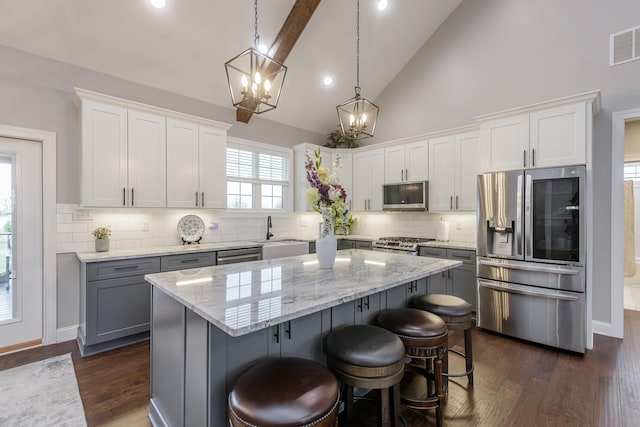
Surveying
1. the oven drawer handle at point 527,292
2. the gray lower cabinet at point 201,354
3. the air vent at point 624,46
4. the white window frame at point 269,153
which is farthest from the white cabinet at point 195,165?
the air vent at point 624,46

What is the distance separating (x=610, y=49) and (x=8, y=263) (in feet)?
22.6

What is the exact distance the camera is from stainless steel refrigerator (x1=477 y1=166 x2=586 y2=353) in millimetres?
2941

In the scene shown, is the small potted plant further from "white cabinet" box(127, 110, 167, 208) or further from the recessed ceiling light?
the recessed ceiling light

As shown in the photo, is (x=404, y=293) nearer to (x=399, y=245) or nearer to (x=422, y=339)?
(x=422, y=339)

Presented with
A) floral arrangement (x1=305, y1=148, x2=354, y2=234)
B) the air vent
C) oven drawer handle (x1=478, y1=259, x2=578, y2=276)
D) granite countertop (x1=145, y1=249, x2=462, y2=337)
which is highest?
the air vent

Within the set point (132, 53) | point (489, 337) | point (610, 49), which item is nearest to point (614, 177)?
point (610, 49)

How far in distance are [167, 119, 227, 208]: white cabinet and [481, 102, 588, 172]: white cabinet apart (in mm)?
3398

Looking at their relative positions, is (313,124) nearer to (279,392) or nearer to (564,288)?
(564,288)

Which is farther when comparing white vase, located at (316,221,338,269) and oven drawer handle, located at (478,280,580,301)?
oven drawer handle, located at (478,280,580,301)

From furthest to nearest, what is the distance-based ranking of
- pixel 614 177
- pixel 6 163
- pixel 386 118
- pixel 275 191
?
pixel 386 118 → pixel 275 191 → pixel 614 177 → pixel 6 163

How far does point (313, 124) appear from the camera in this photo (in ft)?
18.2

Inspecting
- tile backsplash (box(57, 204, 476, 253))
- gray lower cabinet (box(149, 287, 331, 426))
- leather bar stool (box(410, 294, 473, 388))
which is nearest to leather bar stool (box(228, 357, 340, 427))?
gray lower cabinet (box(149, 287, 331, 426))

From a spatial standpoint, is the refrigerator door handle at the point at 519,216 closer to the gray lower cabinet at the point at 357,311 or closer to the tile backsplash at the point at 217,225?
the tile backsplash at the point at 217,225

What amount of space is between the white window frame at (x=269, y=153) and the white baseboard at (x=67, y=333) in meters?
2.24
